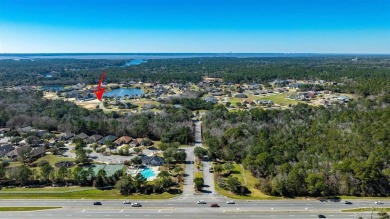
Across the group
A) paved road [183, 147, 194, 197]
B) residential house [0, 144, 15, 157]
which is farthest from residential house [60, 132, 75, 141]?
paved road [183, 147, 194, 197]

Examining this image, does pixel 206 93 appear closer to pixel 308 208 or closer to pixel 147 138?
pixel 147 138

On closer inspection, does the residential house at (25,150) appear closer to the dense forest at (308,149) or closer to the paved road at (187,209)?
the paved road at (187,209)

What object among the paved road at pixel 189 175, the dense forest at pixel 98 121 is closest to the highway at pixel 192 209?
the paved road at pixel 189 175

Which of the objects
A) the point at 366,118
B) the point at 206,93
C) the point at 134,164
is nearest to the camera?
the point at 134,164

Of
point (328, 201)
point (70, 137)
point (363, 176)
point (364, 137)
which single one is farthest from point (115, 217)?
point (364, 137)

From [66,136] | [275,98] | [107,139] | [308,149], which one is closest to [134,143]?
[107,139]

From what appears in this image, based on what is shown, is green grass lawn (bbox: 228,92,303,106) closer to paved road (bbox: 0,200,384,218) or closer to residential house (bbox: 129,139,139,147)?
residential house (bbox: 129,139,139,147)
